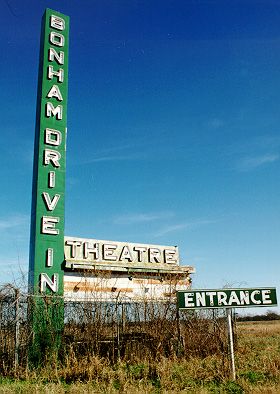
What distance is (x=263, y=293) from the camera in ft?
35.8

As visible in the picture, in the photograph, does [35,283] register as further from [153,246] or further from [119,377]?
[153,246]

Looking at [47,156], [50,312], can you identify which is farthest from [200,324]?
[47,156]

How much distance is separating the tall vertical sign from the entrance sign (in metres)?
6.83

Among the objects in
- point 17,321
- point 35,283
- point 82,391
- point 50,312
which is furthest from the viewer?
point 35,283

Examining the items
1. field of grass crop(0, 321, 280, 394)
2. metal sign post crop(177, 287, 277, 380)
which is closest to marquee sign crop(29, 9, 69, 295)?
field of grass crop(0, 321, 280, 394)

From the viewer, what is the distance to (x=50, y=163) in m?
17.9

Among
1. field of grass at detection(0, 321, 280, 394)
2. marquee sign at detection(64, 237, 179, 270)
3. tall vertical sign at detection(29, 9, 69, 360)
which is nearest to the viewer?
field of grass at detection(0, 321, 280, 394)

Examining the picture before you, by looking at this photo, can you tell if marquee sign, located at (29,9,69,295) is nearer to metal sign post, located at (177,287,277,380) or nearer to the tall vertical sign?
the tall vertical sign

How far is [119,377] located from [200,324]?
20.6 feet

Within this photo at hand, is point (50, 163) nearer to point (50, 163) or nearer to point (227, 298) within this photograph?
point (50, 163)

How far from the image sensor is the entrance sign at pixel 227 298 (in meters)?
10.9

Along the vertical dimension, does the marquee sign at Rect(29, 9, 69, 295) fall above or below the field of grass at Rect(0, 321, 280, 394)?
above

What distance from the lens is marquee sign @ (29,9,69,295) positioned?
1695 cm

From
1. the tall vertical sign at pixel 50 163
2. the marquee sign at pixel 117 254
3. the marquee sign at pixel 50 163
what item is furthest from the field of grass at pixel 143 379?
the marquee sign at pixel 117 254
